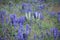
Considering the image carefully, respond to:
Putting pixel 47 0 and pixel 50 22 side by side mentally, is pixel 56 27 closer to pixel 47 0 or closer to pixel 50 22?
pixel 50 22

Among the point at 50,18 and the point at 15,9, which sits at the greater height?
the point at 15,9

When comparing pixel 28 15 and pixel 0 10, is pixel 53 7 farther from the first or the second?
pixel 0 10

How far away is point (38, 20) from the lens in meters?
1.44

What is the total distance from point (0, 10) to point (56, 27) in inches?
26.0

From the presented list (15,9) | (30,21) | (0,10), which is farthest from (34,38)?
(0,10)

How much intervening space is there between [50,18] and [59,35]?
0.70 feet

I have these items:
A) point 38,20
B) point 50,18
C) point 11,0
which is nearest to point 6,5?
point 11,0

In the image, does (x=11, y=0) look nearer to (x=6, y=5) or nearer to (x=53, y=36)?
(x=6, y=5)

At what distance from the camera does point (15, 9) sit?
1.47 meters

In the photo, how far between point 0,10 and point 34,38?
50cm

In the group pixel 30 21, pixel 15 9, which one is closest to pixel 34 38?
pixel 30 21

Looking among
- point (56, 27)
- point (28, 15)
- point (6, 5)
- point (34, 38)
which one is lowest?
point (34, 38)

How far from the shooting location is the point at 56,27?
1.43 metres

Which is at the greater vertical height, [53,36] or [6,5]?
[6,5]
